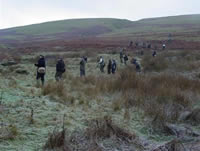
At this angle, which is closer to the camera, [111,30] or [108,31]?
[108,31]

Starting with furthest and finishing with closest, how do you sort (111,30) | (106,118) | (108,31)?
(111,30) → (108,31) → (106,118)

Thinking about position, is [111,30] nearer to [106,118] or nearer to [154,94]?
[154,94]

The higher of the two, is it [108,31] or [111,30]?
[111,30]

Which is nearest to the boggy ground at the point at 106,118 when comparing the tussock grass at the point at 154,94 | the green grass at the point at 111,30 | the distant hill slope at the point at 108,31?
the tussock grass at the point at 154,94

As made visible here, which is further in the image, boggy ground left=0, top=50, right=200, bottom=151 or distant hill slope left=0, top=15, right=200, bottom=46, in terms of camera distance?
distant hill slope left=0, top=15, right=200, bottom=46

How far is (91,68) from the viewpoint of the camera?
26625 millimetres

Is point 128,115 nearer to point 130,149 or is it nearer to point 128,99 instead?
point 128,99

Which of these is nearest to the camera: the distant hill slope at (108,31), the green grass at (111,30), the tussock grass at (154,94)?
the tussock grass at (154,94)

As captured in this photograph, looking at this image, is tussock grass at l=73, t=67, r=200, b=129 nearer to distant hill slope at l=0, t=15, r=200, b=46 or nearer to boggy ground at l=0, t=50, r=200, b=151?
boggy ground at l=0, t=50, r=200, b=151

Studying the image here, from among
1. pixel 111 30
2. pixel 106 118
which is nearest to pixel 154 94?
pixel 106 118

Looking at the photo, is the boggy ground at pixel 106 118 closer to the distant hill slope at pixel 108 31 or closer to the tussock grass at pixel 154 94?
the tussock grass at pixel 154 94

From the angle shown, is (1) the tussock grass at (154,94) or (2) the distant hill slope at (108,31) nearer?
(1) the tussock grass at (154,94)

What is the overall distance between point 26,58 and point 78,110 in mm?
25562

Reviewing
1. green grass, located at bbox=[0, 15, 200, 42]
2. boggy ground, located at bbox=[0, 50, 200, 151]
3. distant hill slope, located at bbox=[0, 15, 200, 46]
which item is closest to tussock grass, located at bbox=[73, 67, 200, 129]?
boggy ground, located at bbox=[0, 50, 200, 151]
